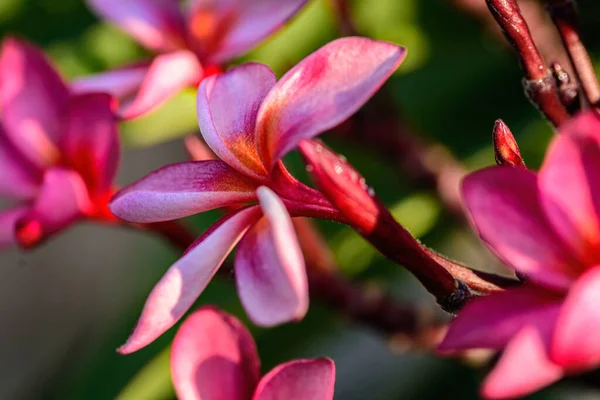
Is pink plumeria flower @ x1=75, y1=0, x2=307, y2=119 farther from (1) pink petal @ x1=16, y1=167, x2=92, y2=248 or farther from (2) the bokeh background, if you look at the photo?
(2) the bokeh background

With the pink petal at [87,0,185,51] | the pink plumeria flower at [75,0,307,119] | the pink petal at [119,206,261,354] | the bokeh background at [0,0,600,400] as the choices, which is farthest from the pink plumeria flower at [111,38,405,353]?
the bokeh background at [0,0,600,400]

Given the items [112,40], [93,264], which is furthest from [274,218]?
[93,264]

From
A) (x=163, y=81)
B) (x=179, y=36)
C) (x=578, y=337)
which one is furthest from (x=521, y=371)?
(x=179, y=36)

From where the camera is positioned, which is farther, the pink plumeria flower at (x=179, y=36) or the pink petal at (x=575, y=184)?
the pink plumeria flower at (x=179, y=36)

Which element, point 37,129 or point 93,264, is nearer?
point 37,129

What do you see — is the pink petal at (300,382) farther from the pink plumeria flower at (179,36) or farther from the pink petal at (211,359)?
the pink plumeria flower at (179,36)

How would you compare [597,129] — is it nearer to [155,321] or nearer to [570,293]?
[570,293]

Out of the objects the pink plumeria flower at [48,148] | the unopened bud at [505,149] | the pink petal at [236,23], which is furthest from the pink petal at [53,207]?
the unopened bud at [505,149]
